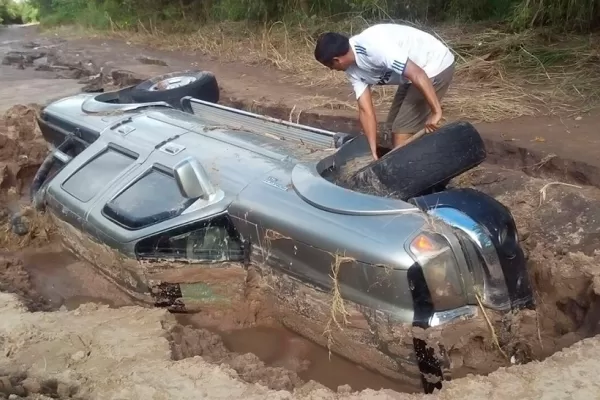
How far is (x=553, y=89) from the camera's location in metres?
6.97

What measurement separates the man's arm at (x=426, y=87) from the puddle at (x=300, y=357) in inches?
61.3

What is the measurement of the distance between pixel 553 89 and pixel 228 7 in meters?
9.55

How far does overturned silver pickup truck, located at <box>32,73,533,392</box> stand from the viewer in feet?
9.16

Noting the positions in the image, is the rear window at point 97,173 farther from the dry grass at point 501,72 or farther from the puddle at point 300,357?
the dry grass at point 501,72

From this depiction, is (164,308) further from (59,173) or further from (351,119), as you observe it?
(351,119)

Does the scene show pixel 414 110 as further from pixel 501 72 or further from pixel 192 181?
pixel 501 72

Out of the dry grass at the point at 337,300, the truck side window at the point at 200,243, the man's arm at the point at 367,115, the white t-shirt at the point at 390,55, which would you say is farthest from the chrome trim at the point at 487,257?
the white t-shirt at the point at 390,55

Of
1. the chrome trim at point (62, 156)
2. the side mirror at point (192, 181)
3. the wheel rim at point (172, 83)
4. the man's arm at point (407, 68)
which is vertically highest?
the man's arm at point (407, 68)

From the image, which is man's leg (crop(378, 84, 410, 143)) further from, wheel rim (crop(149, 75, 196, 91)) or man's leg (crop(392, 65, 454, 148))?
wheel rim (crop(149, 75, 196, 91))

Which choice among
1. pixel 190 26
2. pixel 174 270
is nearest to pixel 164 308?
pixel 174 270

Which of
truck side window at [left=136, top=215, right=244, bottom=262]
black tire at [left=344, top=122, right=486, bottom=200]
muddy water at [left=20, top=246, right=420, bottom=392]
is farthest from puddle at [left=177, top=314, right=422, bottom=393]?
black tire at [left=344, top=122, right=486, bottom=200]

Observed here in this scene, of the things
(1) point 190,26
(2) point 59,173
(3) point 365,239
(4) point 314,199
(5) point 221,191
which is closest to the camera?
(3) point 365,239

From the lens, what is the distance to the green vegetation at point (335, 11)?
851cm

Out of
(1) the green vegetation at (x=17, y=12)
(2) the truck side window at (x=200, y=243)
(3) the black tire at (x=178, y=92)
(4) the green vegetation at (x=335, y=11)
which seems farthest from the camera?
(1) the green vegetation at (x=17, y=12)
